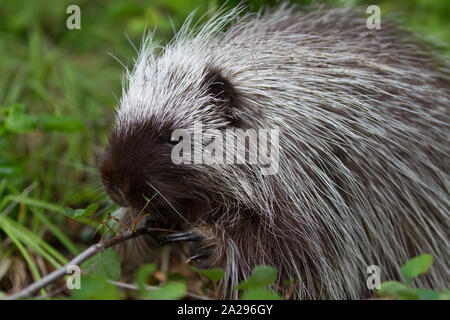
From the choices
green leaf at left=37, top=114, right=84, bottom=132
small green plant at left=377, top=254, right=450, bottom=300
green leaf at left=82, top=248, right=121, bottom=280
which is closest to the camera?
small green plant at left=377, top=254, right=450, bottom=300

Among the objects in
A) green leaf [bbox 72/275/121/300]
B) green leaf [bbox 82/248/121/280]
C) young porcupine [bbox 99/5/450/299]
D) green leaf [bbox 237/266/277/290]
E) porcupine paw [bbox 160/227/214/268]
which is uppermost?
young porcupine [bbox 99/5/450/299]

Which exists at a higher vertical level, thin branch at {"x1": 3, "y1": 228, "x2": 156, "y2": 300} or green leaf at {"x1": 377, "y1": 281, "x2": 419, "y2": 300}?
thin branch at {"x1": 3, "y1": 228, "x2": 156, "y2": 300}

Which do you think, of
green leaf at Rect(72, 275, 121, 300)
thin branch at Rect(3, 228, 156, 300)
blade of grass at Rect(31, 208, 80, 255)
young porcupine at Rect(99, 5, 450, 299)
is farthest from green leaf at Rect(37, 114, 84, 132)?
green leaf at Rect(72, 275, 121, 300)

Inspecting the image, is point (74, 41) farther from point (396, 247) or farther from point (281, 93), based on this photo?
point (396, 247)

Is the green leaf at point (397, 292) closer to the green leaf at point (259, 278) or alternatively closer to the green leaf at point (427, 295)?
the green leaf at point (427, 295)

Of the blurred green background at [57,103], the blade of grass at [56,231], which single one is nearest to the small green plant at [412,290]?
the blurred green background at [57,103]

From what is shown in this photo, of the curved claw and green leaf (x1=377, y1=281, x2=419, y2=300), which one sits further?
the curved claw

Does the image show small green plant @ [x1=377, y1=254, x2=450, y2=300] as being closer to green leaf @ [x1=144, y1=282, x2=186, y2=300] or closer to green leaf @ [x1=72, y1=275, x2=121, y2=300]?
green leaf @ [x1=144, y1=282, x2=186, y2=300]
